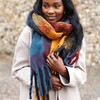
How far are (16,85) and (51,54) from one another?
266cm

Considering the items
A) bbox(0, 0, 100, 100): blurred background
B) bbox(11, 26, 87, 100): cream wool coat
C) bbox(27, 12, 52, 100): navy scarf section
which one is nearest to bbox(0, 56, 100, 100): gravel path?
bbox(0, 0, 100, 100): blurred background

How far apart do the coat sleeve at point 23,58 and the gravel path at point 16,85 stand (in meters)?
2.21

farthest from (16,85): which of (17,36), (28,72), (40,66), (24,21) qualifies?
(40,66)

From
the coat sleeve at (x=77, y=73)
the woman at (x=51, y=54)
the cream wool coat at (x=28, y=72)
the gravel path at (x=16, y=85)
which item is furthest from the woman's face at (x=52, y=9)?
the gravel path at (x=16, y=85)

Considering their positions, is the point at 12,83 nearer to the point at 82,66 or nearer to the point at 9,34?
the point at 9,34

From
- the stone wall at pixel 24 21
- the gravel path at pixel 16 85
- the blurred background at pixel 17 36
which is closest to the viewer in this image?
the gravel path at pixel 16 85

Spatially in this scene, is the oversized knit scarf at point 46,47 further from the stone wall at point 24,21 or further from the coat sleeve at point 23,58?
the stone wall at point 24,21

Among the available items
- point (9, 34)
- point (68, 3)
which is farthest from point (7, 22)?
point (68, 3)

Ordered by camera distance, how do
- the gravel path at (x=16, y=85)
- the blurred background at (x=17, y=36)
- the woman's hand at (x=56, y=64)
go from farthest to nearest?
1. the blurred background at (x=17, y=36)
2. the gravel path at (x=16, y=85)
3. the woman's hand at (x=56, y=64)

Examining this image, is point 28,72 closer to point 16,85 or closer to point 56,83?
point 56,83

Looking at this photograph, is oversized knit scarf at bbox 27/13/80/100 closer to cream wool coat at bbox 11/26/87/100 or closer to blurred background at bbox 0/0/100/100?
cream wool coat at bbox 11/26/87/100

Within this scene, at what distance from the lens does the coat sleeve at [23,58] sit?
7.72 feet

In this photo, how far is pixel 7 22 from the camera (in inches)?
253

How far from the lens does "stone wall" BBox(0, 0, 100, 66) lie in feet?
19.2
